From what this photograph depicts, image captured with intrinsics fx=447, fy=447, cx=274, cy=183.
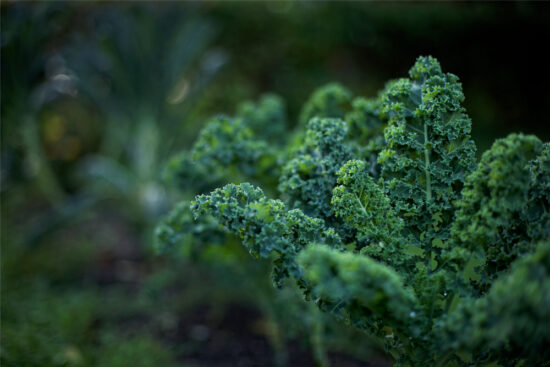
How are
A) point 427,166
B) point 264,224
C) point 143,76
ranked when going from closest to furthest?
point 264,224, point 427,166, point 143,76

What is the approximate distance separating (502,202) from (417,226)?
0.36 m

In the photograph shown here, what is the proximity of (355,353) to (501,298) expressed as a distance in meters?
1.89

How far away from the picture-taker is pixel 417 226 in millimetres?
1636

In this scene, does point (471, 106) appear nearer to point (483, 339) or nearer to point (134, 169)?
point (134, 169)

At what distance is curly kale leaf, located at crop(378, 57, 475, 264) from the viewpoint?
1589 millimetres

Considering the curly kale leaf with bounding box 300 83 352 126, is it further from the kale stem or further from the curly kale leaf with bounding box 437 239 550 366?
the curly kale leaf with bounding box 437 239 550 366

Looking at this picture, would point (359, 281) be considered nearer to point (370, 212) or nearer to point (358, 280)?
point (358, 280)

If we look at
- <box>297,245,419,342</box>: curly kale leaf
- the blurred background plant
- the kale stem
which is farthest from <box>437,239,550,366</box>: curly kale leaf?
the blurred background plant

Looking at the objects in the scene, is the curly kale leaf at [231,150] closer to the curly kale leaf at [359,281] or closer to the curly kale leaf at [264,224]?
the curly kale leaf at [264,224]

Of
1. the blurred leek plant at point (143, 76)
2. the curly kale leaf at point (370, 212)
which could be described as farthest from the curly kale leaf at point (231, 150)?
the blurred leek plant at point (143, 76)

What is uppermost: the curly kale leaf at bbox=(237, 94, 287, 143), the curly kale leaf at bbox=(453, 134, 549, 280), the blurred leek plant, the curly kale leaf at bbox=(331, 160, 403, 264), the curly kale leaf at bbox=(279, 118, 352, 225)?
the blurred leek plant

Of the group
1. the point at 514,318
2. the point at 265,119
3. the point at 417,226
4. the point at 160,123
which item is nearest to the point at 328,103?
the point at 265,119

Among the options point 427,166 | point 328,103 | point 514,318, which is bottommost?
point 514,318

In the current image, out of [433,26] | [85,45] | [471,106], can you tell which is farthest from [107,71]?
[471,106]
